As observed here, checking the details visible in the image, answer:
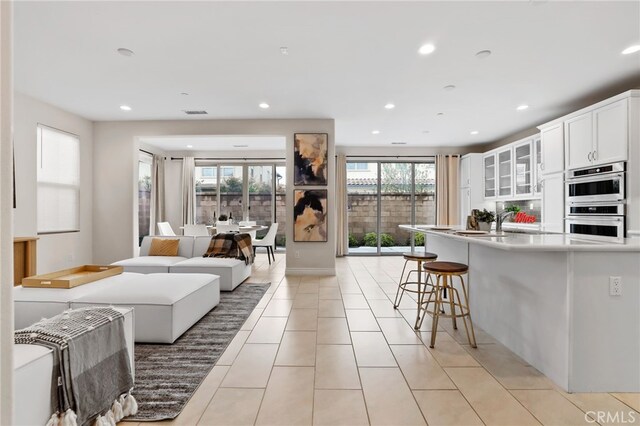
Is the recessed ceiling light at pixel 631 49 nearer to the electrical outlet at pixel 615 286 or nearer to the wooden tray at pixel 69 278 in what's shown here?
the electrical outlet at pixel 615 286

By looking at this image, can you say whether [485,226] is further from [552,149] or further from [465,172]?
[465,172]

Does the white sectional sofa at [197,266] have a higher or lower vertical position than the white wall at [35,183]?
lower

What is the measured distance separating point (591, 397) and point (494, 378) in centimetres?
51

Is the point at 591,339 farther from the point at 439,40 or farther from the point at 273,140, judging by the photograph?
the point at 273,140

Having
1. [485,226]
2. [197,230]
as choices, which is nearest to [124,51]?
[197,230]

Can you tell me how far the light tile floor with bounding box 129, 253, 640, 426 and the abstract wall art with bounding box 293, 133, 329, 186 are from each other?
2756 mm

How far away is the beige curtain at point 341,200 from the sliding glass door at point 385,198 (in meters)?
0.27

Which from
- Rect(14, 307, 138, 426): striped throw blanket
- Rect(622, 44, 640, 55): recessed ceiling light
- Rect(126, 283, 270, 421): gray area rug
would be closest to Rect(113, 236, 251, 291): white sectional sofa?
Rect(126, 283, 270, 421): gray area rug

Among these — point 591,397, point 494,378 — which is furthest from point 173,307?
point 591,397

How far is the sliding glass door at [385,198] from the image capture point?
7789 millimetres

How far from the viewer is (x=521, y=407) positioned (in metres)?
1.74

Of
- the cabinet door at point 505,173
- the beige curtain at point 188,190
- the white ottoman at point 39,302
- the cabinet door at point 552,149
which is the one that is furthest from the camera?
the beige curtain at point 188,190

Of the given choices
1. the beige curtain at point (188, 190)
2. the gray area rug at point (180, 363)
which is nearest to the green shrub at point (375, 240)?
the beige curtain at point (188, 190)

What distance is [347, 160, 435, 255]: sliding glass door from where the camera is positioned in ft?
25.6
